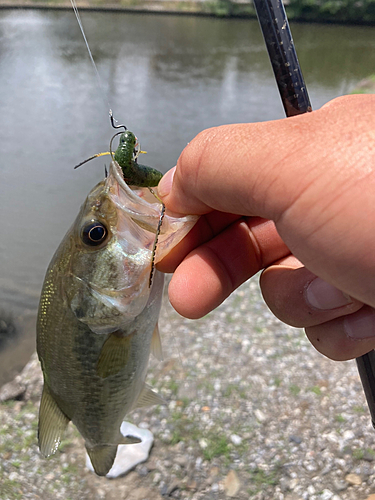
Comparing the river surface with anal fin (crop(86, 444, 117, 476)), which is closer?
anal fin (crop(86, 444, 117, 476))

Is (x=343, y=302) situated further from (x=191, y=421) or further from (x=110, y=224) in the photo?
(x=191, y=421)

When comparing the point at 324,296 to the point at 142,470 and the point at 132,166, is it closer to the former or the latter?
the point at 132,166

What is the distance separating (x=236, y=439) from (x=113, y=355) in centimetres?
206

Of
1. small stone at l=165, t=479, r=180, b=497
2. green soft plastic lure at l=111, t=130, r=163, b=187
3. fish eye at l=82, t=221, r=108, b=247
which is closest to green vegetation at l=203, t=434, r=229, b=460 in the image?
small stone at l=165, t=479, r=180, b=497

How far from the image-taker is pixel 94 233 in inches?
60.5

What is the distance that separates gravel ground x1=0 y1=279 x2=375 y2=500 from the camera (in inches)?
116

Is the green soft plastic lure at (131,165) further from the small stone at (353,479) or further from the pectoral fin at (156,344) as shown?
the small stone at (353,479)

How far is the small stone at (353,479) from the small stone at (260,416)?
773mm

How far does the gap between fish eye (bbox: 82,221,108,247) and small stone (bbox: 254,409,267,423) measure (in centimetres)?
263

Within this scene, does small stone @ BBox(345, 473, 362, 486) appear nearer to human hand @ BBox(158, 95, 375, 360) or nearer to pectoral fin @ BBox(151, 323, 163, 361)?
human hand @ BBox(158, 95, 375, 360)

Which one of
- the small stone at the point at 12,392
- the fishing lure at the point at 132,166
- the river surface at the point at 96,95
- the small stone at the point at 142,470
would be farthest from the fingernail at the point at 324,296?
the small stone at the point at 12,392

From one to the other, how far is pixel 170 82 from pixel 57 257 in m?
17.5

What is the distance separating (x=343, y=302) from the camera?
1596 mm

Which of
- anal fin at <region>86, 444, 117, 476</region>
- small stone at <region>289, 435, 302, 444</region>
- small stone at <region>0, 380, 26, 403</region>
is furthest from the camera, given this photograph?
small stone at <region>0, 380, 26, 403</region>
